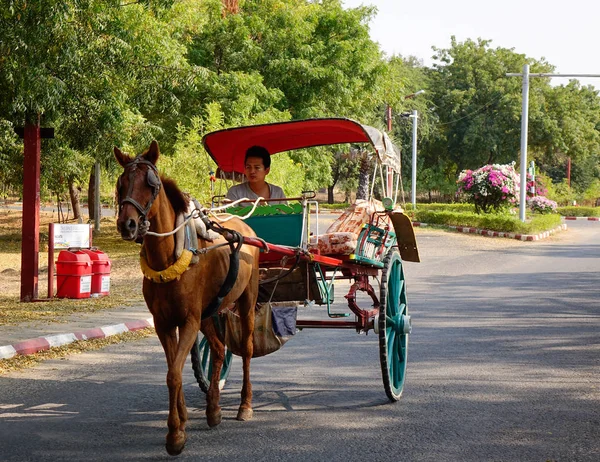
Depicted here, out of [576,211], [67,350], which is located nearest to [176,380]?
[67,350]

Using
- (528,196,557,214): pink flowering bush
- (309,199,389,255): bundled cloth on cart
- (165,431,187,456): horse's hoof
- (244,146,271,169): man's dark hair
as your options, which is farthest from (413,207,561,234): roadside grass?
(165,431,187,456): horse's hoof

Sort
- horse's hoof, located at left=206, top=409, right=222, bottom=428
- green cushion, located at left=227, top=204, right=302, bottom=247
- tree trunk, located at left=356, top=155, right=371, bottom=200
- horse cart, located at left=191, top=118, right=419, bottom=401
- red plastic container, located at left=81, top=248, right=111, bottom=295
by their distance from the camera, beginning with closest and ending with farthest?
horse's hoof, located at left=206, top=409, right=222, bottom=428, horse cart, located at left=191, top=118, right=419, bottom=401, green cushion, located at left=227, top=204, right=302, bottom=247, tree trunk, located at left=356, top=155, right=371, bottom=200, red plastic container, located at left=81, top=248, right=111, bottom=295

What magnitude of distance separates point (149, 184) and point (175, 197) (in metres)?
0.48

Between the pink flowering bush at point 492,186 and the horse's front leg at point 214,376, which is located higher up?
the pink flowering bush at point 492,186

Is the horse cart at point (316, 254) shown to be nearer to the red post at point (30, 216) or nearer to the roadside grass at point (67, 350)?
the roadside grass at point (67, 350)

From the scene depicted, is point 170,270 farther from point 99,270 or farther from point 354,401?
point 99,270

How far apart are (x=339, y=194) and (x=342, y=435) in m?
90.1

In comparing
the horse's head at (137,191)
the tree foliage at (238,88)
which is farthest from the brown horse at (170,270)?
the tree foliage at (238,88)

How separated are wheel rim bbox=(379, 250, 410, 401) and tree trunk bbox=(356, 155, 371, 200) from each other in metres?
0.99

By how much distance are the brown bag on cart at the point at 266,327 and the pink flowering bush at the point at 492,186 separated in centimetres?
3328

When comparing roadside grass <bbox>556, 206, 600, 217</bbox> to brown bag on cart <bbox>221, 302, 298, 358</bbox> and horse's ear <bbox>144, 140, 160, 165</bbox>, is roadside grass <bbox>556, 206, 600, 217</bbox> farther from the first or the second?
horse's ear <bbox>144, 140, 160, 165</bbox>

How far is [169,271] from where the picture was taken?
561 cm

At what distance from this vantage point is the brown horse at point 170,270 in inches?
211

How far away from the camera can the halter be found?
5277mm
